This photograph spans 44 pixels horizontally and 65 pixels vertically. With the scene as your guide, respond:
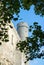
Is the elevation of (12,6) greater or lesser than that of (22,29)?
lesser

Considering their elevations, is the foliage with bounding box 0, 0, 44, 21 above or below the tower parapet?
below

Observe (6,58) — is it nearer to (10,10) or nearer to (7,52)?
(7,52)

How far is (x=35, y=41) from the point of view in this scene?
17.8 metres

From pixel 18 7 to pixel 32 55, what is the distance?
4530 millimetres

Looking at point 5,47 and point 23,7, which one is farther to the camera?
point 5,47

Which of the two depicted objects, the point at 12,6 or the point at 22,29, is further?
the point at 22,29

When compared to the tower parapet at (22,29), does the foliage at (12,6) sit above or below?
below

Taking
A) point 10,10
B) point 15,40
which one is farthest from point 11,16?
point 15,40

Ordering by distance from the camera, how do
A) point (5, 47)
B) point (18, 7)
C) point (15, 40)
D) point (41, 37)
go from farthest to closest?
point (15, 40)
point (5, 47)
point (41, 37)
point (18, 7)

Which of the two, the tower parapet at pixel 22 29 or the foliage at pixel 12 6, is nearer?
the foliage at pixel 12 6

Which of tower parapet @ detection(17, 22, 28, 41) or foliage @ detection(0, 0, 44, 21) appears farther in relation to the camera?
tower parapet @ detection(17, 22, 28, 41)

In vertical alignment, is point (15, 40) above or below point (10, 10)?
above

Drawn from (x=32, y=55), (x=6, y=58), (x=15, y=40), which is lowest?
(x=32, y=55)

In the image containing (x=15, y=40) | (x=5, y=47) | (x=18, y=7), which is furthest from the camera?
(x=15, y=40)
